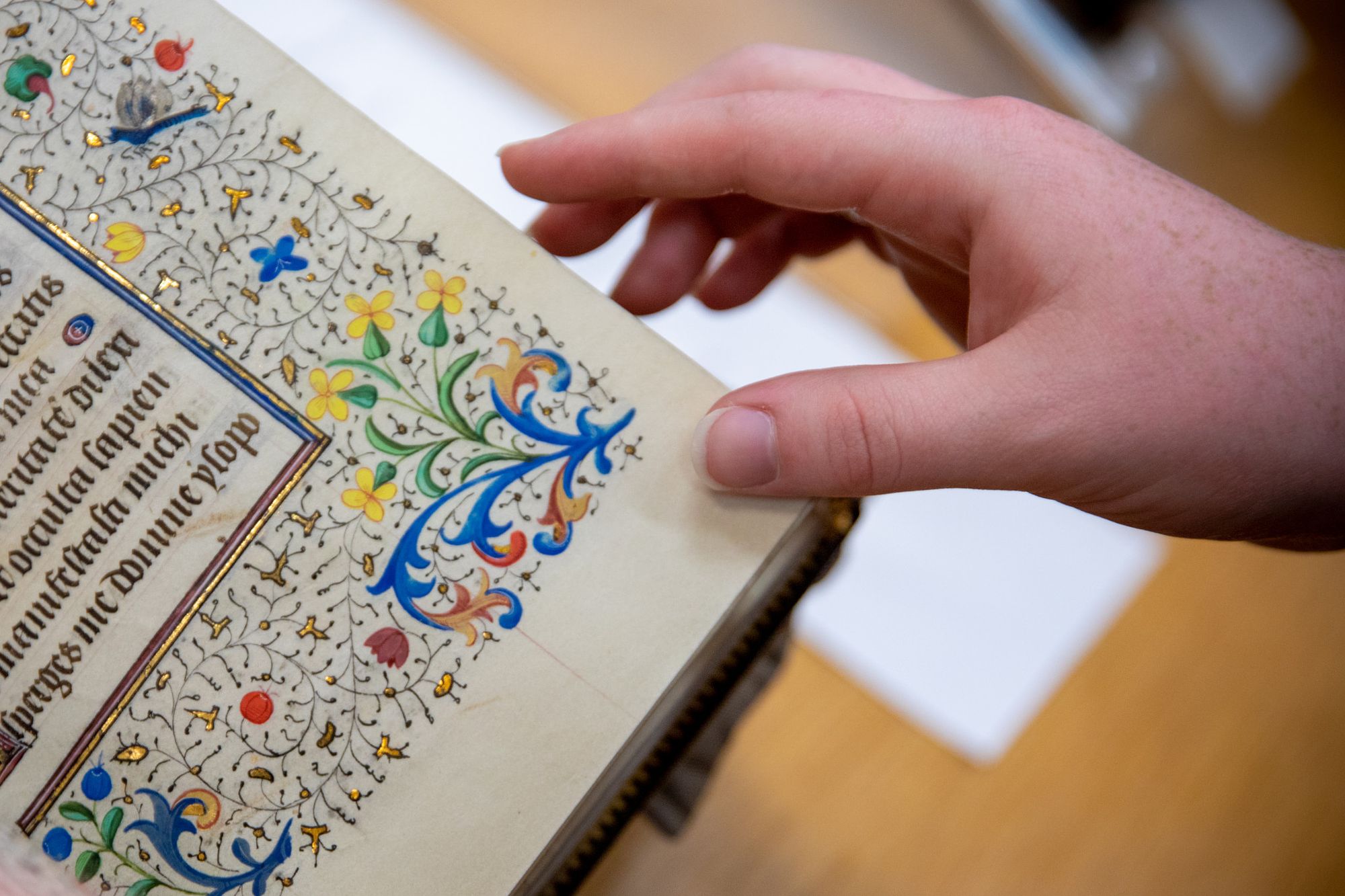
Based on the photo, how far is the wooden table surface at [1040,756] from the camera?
611mm

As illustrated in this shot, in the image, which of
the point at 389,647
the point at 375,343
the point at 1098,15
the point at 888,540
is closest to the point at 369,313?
the point at 375,343

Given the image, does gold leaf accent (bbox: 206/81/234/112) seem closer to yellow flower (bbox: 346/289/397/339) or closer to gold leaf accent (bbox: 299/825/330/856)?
yellow flower (bbox: 346/289/397/339)

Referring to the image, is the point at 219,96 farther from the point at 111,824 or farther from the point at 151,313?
the point at 111,824

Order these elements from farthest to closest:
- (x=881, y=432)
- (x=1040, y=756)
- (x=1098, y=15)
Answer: (x=1098, y=15) → (x=1040, y=756) → (x=881, y=432)

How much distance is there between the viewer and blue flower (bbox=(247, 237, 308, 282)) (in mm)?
341

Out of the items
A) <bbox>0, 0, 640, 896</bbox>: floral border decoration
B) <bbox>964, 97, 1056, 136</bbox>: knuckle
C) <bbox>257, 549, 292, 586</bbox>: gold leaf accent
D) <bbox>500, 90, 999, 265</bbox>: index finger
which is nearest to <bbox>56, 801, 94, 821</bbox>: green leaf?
<bbox>0, 0, 640, 896</bbox>: floral border decoration

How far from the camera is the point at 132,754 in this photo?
329 millimetres

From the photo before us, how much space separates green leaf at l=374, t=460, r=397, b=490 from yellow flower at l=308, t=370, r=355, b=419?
2 centimetres

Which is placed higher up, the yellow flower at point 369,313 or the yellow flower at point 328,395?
the yellow flower at point 369,313

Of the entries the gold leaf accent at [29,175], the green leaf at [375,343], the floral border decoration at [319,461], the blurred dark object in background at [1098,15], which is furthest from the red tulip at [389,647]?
the blurred dark object in background at [1098,15]

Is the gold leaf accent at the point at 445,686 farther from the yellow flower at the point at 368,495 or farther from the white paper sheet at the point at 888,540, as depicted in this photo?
the white paper sheet at the point at 888,540

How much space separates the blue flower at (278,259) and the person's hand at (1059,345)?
172 millimetres

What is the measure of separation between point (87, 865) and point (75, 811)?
0.02 m

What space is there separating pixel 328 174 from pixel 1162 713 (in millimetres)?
675
